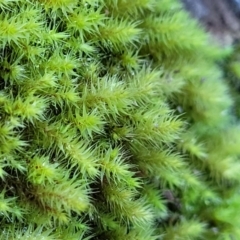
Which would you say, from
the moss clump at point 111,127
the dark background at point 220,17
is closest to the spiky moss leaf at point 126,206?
the moss clump at point 111,127

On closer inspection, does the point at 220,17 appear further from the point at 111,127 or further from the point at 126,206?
the point at 126,206

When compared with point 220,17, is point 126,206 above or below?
below

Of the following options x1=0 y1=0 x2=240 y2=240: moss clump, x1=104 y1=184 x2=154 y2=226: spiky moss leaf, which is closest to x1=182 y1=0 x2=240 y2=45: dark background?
x1=0 y1=0 x2=240 y2=240: moss clump

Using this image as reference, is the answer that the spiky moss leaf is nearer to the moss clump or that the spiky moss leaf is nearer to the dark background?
the moss clump

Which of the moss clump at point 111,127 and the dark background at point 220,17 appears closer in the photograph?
the moss clump at point 111,127

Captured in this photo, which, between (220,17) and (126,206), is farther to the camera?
(220,17)

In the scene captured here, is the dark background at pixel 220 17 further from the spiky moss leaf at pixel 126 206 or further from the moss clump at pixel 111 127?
the spiky moss leaf at pixel 126 206

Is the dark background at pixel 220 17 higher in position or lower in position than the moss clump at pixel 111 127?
higher

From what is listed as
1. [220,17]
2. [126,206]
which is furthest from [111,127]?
[220,17]

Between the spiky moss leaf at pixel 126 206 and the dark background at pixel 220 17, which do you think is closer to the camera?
the spiky moss leaf at pixel 126 206
